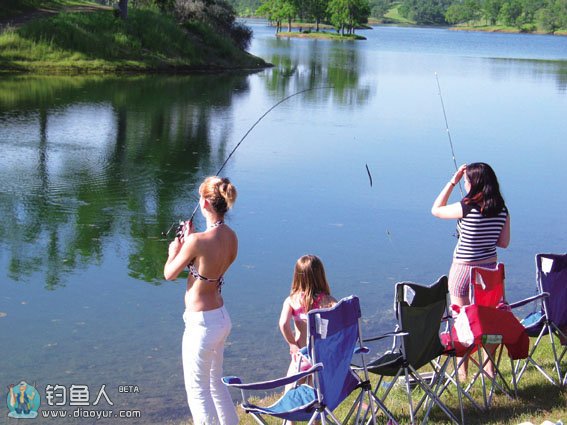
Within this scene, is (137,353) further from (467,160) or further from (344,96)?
(344,96)

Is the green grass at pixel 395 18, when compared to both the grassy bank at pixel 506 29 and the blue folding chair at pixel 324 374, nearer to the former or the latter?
the grassy bank at pixel 506 29

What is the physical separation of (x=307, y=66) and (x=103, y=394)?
35.4 metres

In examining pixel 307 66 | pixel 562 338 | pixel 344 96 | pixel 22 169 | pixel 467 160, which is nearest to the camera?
pixel 562 338

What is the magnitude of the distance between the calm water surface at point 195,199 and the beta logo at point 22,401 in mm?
161

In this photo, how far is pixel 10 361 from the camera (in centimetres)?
627

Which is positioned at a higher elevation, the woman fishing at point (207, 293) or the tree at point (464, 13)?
the tree at point (464, 13)

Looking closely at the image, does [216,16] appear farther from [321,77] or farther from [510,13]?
[510,13]

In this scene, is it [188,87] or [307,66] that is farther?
[307,66]

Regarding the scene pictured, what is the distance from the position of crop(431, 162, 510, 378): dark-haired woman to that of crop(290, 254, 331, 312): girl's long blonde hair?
1.18 metres

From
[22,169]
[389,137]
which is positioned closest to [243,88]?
[389,137]

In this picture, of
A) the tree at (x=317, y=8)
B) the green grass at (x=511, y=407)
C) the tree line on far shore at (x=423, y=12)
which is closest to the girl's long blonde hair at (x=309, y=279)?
the green grass at (x=511, y=407)

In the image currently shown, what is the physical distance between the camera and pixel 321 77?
33906 millimetres

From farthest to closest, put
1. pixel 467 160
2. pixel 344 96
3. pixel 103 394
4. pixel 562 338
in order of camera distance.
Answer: pixel 344 96
pixel 467 160
pixel 103 394
pixel 562 338

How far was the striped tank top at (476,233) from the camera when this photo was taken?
5203mm
